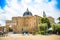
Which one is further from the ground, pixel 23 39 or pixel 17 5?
pixel 17 5

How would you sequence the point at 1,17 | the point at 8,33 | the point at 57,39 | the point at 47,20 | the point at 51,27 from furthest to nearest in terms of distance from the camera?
1. the point at 47,20
2. the point at 51,27
3. the point at 8,33
4. the point at 1,17
5. the point at 57,39

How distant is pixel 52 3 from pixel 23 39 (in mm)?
1361

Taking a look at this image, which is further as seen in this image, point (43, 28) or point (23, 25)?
point (43, 28)

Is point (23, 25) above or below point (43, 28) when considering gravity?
above

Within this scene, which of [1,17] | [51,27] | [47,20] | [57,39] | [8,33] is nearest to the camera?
[57,39]

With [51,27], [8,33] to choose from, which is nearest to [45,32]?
[51,27]

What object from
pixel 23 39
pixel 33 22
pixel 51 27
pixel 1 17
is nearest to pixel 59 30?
pixel 51 27

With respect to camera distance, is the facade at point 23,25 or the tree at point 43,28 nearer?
the facade at point 23,25

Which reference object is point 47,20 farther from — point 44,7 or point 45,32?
point 44,7

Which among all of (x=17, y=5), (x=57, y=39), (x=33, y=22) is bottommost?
(x=57, y=39)

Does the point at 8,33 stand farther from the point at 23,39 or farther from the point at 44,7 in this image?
the point at 44,7

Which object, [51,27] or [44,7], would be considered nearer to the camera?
[44,7]

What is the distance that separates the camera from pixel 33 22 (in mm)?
6914

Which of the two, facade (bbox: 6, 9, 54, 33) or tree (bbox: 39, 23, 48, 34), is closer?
facade (bbox: 6, 9, 54, 33)
